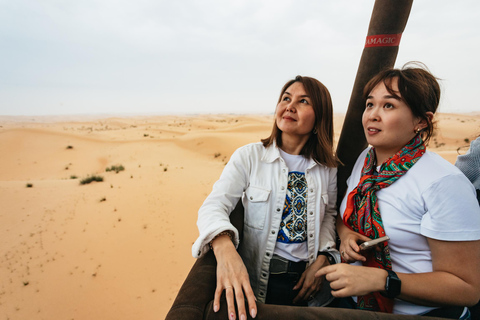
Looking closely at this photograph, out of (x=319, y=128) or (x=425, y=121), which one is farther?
(x=319, y=128)

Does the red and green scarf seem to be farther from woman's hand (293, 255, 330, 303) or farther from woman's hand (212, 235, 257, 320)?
woman's hand (212, 235, 257, 320)

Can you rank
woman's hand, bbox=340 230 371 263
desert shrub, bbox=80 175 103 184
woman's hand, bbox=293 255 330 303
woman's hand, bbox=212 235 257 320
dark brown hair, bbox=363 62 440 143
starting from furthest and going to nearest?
desert shrub, bbox=80 175 103 184 → woman's hand, bbox=293 255 330 303 → woman's hand, bbox=340 230 371 263 → dark brown hair, bbox=363 62 440 143 → woman's hand, bbox=212 235 257 320

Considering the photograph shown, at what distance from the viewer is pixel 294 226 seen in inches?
75.2

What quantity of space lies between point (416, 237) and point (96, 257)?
14.7 feet

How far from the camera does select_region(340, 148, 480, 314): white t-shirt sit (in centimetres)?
125

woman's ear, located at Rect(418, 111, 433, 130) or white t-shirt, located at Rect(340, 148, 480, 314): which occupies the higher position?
woman's ear, located at Rect(418, 111, 433, 130)

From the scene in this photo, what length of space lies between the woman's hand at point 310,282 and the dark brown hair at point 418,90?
48.0 inches

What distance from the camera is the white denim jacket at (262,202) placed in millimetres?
1878

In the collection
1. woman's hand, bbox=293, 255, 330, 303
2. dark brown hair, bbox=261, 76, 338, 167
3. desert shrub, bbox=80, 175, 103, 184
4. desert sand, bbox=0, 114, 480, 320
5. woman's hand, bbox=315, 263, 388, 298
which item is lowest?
desert sand, bbox=0, 114, 480, 320

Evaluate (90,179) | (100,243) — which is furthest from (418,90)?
(90,179)

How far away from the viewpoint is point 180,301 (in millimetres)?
1226

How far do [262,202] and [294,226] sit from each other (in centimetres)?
Answer: 33

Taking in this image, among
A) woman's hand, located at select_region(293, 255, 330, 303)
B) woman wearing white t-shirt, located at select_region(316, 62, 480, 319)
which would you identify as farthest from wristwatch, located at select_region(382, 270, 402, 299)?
woman's hand, located at select_region(293, 255, 330, 303)

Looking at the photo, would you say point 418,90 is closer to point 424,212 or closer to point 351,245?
point 424,212
